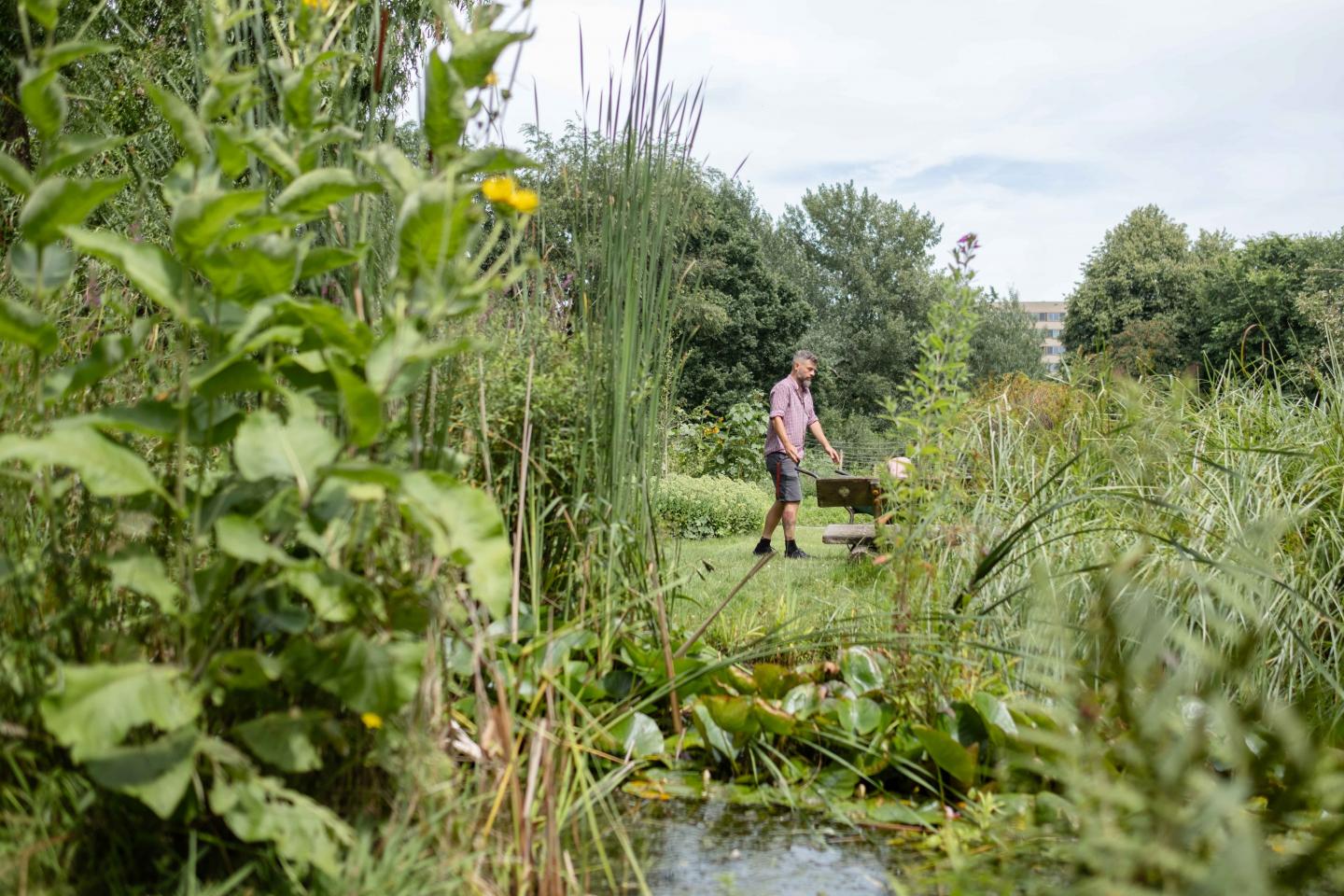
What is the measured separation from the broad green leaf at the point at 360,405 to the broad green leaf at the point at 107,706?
15.1 inches

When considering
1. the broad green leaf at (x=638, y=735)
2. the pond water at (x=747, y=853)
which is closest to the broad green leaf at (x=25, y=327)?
the pond water at (x=747, y=853)

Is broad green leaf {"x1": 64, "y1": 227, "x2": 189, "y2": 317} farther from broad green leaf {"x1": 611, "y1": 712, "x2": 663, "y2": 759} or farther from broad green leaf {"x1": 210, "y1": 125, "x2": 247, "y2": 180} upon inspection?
broad green leaf {"x1": 611, "y1": 712, "x2": 663, "y2": 759}

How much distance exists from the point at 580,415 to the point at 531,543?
527mm

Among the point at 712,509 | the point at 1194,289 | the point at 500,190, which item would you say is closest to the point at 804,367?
the point at 712,509

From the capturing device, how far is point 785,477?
793 centimetres

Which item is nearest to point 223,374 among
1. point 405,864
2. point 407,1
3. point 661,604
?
point 405,864

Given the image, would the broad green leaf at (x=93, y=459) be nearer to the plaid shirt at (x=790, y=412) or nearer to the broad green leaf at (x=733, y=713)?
the broad green leaf at (x=733, y=713)

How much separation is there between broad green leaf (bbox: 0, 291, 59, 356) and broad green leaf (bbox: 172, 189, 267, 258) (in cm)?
21

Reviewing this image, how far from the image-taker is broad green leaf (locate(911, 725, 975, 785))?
2143 millimetres

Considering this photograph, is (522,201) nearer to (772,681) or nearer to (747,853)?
(747,853)

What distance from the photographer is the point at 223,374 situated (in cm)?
139

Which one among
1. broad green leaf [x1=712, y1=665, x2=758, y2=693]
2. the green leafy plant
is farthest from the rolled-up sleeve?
the green leafy plant

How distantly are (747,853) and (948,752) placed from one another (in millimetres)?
522

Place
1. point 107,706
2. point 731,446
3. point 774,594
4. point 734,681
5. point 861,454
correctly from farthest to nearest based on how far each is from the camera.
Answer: point 861,454 < point 731,446 < point 774,594 < point 734,681 < point 107,706
